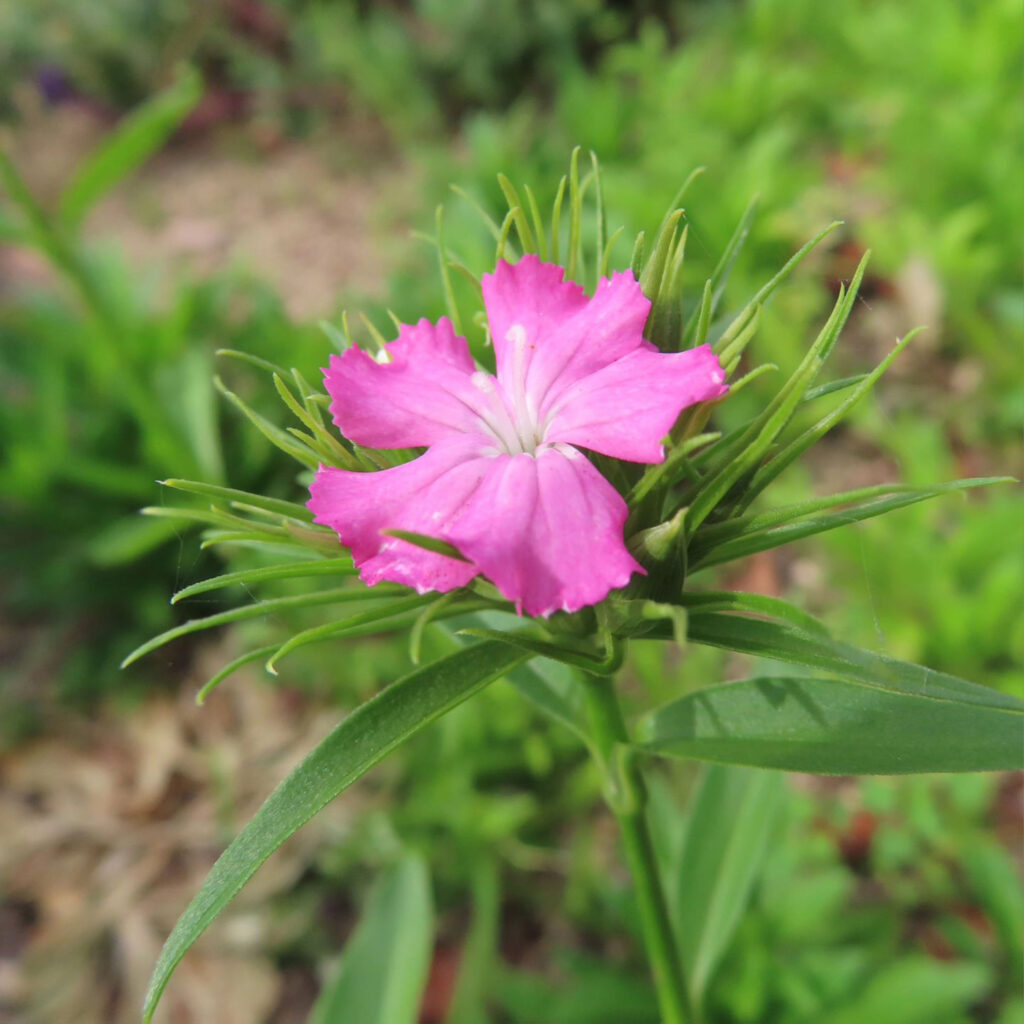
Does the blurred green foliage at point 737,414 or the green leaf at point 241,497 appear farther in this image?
the blurred green foliage at point 737,414

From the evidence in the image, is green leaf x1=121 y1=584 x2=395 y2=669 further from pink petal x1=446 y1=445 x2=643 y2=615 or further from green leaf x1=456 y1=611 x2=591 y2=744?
green leaf x1=456 y1=611 x2=591 y2=744

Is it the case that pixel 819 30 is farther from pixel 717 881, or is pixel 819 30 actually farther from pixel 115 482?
pixel 717 881

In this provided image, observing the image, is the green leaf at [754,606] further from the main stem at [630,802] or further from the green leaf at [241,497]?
the green leaf at [241,497]

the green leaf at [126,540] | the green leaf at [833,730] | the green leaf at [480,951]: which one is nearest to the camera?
the green leaf at [833,730]

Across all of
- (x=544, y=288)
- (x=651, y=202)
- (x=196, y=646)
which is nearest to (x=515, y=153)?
(x=651, y=202)

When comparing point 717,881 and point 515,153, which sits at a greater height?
point 515,153

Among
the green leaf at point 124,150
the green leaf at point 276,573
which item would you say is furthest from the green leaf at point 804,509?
the green leaf at point 124,150

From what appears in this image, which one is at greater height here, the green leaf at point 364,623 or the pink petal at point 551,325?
the pink petal at point 551,325
